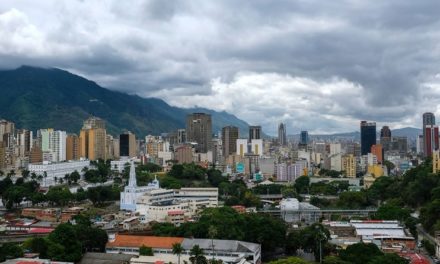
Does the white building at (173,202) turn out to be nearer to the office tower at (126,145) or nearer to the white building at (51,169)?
the white building at (51,169)

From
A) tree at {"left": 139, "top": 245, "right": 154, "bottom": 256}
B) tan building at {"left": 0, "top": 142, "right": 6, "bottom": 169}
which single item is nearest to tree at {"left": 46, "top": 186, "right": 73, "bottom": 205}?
tree at {"left": 139, "top": 245, "right": 154, "bottom": 256}

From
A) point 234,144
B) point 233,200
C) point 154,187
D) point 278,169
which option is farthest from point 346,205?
point 234,144

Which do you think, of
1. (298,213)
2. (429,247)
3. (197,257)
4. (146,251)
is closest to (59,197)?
(298,213)

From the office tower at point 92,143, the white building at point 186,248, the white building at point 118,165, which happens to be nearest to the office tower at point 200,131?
the office tower at point 92,143

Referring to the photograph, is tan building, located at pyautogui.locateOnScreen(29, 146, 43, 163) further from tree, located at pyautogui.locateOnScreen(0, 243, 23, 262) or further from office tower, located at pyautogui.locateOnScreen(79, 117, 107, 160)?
→ tree, located at pyautogui.locateOnScreen(0, 243, 23, 262)

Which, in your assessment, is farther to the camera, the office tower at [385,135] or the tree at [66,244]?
the office tower at [385,135]


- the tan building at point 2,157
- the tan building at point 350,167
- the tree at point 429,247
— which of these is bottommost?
the tree at point 429,247

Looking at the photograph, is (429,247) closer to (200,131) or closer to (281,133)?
(200,131)
